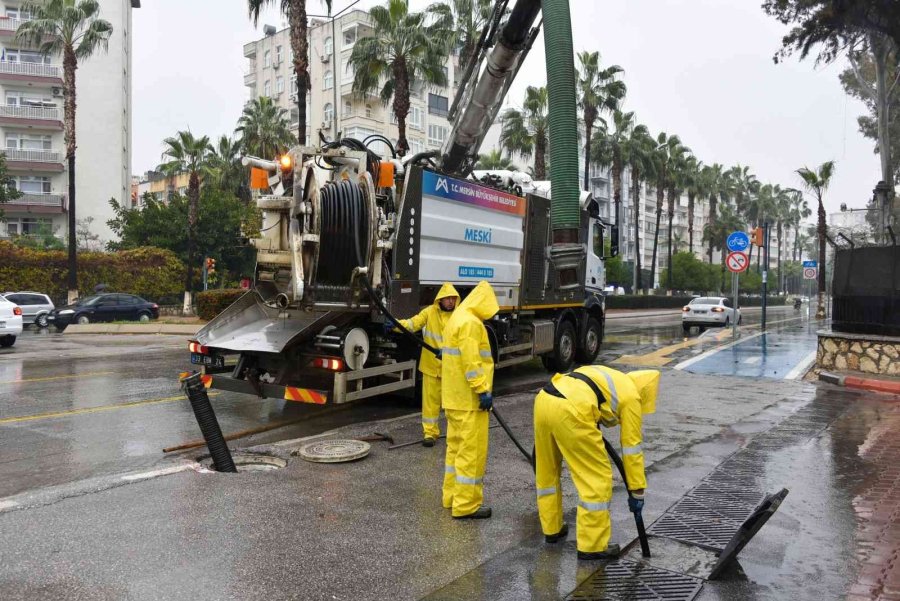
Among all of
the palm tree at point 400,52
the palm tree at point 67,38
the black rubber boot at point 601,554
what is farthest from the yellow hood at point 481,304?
the palm tree at point 67,38

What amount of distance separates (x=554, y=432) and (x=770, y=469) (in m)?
3.46

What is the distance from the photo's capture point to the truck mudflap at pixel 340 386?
752 cm

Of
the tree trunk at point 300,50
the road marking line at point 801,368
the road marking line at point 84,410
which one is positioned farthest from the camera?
the tree trunk at point 300,50

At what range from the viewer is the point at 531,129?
3712 cm

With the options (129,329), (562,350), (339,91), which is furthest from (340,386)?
(339,91)

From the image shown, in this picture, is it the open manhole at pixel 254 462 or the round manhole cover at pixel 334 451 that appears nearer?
the open manhole at pixel 254 462

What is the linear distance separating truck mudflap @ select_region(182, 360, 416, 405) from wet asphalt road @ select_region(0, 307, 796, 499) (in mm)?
472

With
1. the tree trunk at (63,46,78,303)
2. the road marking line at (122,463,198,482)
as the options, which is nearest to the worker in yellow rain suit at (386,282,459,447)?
the road marking line at (122,463,198,482)

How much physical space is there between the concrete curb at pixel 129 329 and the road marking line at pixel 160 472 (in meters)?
17.4

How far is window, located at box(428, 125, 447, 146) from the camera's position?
5800cm

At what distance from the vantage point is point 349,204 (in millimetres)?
7918

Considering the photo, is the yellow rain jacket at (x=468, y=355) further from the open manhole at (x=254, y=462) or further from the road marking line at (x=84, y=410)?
the road marking line at (x=84, y=410)

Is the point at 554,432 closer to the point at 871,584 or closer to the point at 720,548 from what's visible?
the point at 720,548

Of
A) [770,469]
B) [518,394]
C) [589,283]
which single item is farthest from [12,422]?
[589,283]
